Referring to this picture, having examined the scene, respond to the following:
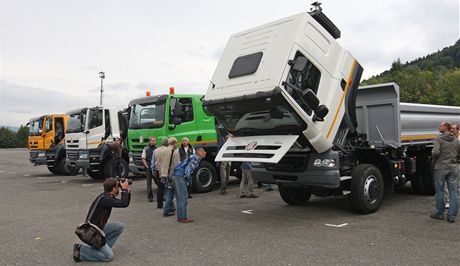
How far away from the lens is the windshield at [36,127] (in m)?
17.2

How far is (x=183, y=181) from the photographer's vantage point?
7102 millimetres

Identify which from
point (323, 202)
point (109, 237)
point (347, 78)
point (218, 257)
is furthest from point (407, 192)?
point (109, 237)

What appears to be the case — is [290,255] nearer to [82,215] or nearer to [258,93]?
[258,93]

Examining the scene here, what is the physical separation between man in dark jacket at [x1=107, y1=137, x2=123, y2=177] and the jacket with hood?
323 inches

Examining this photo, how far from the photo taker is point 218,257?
195 inches

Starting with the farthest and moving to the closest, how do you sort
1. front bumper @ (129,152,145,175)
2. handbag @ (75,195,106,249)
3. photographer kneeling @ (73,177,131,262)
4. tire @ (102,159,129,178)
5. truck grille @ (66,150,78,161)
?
truck grille @ (66,150,78,161)
tire @ (102,159,129,178)
front bumper @ (129,152,145,175)
photographer kneeling @ (73,177,131,262)
handbag @ (75,195,106,249)

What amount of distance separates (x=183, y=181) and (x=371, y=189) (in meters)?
3.36

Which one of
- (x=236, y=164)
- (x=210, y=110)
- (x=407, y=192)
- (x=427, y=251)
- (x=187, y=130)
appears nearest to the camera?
(x=427, y=251)

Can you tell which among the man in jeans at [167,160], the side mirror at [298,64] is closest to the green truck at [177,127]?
the man in jeans at [167,160]

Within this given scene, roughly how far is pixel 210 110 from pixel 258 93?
1242 millimetres

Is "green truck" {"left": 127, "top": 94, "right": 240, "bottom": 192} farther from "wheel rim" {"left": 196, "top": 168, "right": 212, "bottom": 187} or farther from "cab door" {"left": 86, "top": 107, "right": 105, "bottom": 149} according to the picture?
"cab door" {"left": 86, "top": 107, "right": 105, "bottom": 149}

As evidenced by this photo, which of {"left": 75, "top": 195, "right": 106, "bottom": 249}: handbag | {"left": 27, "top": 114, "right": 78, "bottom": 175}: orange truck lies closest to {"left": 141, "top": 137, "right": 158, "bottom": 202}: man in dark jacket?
{"left": 75, "top": 195, "right": 106, "bottom": 249}: handbag

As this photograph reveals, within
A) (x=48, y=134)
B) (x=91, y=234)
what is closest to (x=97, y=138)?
(x=48, y=134)

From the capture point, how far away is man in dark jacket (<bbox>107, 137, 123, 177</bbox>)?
448 inches
